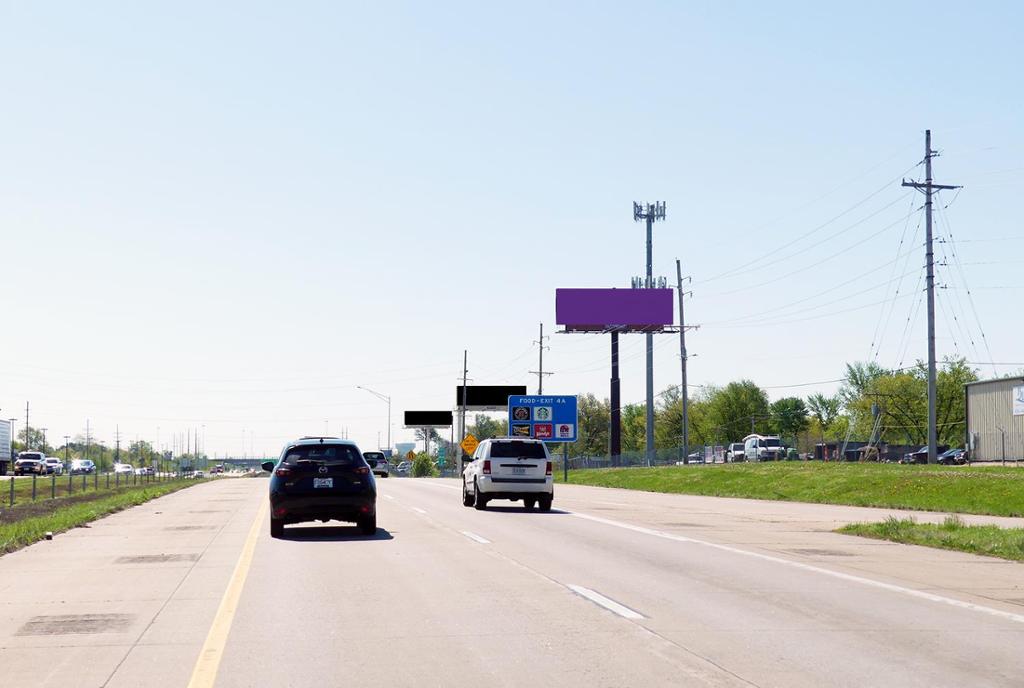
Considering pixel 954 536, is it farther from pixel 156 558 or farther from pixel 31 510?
pixel 31 510

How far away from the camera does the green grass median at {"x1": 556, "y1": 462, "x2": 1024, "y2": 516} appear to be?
112 feet

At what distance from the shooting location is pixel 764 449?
88.5 metres

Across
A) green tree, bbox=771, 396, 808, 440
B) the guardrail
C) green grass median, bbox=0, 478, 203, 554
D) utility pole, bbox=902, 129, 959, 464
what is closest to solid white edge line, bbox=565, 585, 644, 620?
green grass median, bbox=0, 478, 203, 554

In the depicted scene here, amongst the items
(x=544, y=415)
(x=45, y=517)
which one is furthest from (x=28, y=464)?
(x=45, y=517)

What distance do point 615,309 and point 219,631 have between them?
9455 cm

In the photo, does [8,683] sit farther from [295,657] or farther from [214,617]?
[214,617]

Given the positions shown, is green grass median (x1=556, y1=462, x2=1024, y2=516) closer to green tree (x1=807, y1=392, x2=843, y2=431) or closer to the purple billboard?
the purple billboard

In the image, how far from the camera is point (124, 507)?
36.1 meters

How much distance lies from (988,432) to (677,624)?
5838 cm

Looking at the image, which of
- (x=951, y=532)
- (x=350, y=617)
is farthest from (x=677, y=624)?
(x=951, y=532)

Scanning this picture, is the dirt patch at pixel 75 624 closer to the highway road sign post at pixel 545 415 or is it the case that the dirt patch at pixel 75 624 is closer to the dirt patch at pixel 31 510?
the dirt patch at pixel 31 510

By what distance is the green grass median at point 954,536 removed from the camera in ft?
60.2

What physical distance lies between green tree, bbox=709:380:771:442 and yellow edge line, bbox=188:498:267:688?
14694cm

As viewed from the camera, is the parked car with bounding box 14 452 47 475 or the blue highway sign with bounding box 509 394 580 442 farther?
the parked car with bounding box 14 452 47 475
